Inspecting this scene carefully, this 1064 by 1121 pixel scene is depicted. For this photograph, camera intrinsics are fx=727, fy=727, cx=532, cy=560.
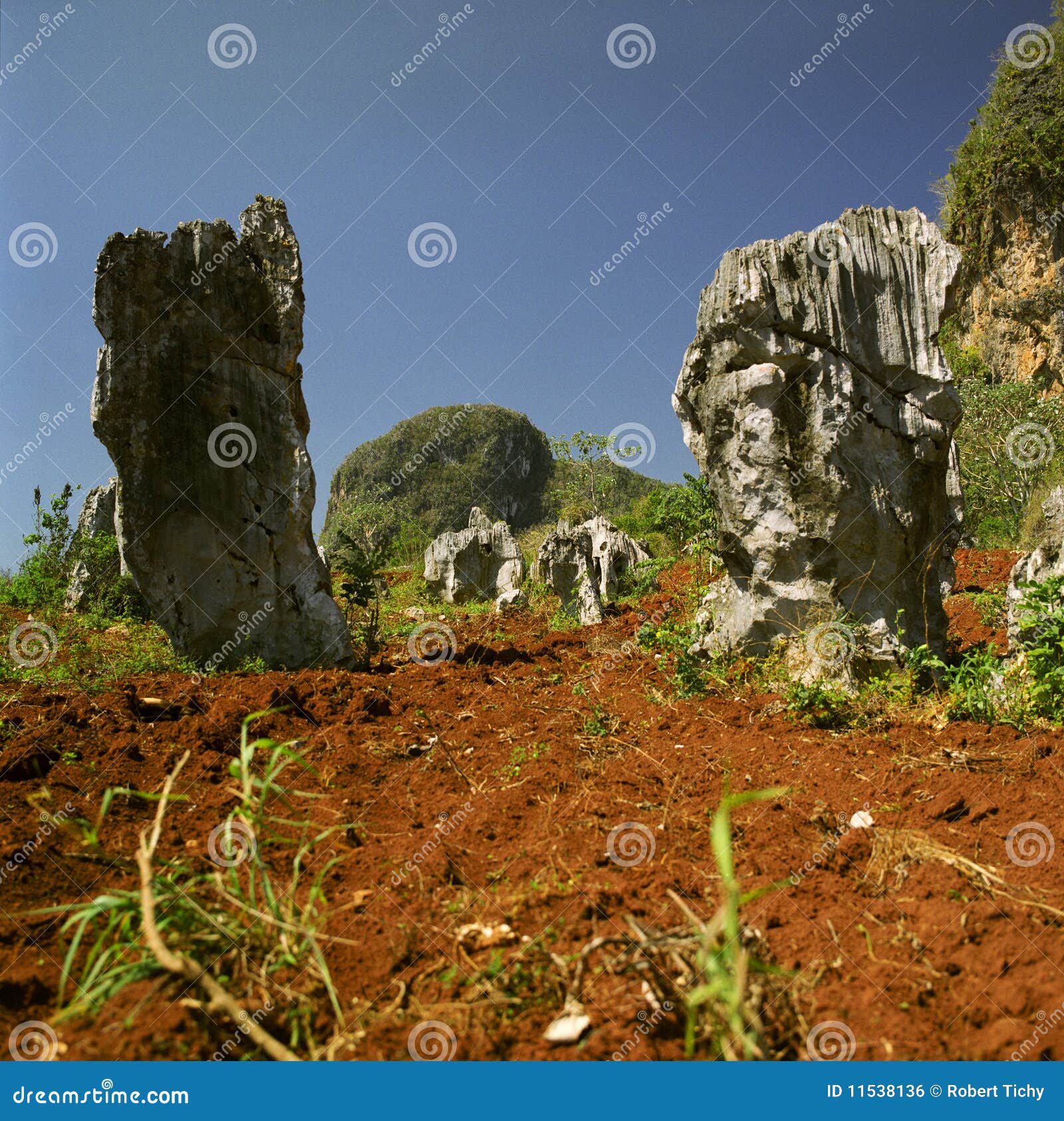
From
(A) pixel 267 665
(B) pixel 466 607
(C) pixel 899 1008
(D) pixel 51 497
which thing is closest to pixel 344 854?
(C) pixel 899 1008

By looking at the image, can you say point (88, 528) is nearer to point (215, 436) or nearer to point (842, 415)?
point (215, 436)

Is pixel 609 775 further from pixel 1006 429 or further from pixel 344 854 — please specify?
pixel 1006 429

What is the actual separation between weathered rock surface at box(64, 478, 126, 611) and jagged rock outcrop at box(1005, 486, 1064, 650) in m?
11.4

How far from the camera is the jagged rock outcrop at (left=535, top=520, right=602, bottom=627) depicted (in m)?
9.97

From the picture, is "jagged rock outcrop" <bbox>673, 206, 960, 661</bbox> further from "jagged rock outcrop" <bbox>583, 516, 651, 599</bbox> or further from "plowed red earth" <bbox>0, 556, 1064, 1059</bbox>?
"jagged rock outcrop" <bbox>583, 516, 651, 599</bbox>

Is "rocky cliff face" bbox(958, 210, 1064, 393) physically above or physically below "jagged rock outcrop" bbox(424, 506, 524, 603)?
above

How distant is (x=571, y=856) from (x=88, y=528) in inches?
529

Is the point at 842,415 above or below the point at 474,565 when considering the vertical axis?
below

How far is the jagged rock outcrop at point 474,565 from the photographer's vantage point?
13773mm

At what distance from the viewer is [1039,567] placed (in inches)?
186

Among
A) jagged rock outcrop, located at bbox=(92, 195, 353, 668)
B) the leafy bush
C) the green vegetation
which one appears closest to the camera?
jagged rock outcrop, located at bbox=(92, 195, 353, 668)

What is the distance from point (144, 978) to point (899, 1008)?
195cm

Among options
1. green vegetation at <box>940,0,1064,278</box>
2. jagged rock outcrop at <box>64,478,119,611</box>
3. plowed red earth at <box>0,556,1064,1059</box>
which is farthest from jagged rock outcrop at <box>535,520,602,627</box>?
green vegetation at <box>940,0,1064,278</box>

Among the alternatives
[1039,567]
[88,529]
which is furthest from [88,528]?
[1039,567]
